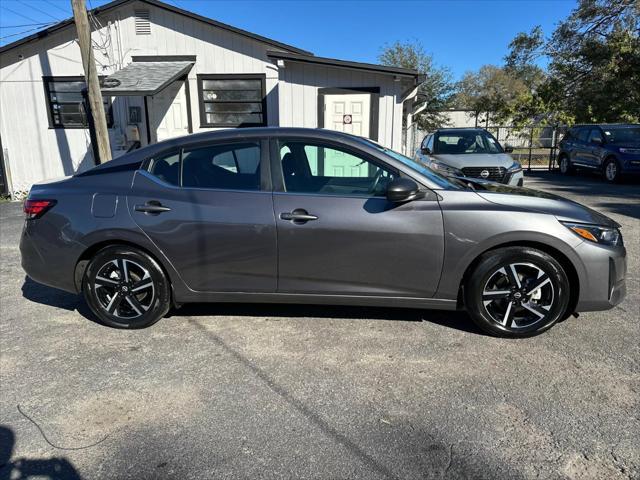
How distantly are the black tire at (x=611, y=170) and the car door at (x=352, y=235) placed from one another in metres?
12.0

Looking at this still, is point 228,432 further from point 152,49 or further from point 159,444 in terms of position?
point 152,49

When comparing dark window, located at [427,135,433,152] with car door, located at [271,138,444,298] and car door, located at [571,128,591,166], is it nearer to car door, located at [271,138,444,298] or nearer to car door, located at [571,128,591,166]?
car door, located at [571,128,591,166]

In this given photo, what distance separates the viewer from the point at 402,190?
3.45 meters

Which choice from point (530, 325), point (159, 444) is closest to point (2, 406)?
point (159, 444)

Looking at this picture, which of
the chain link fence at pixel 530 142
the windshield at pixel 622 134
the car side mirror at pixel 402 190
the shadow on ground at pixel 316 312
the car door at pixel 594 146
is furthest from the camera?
the chain link fence at pixel 530 142

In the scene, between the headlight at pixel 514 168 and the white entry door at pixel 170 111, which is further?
the white entry door at pixel 170 111

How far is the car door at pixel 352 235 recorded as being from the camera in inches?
140

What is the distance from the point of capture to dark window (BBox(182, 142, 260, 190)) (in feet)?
12.5

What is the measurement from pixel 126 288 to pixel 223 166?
1276 millimetres

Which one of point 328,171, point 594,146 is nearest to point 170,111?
point 328,171

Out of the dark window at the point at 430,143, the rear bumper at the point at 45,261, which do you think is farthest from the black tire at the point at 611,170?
the rear bumper at the point at 45,261

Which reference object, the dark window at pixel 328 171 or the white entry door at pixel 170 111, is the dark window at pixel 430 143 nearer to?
the white entry door at pixel 170 111

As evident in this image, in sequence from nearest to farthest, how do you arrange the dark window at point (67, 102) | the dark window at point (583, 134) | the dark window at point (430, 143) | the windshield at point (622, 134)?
the dark window at point (430, 143), the dark window at point (67, 102), the windshield at point (622, 134), the dark window at point (583, 134)

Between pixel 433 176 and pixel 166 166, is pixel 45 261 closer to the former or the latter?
pixel 166 166
